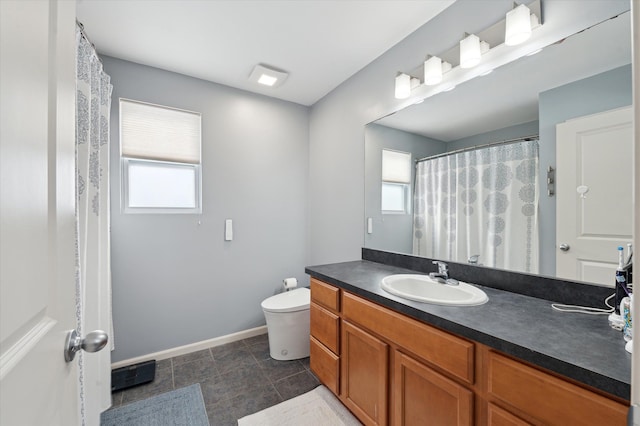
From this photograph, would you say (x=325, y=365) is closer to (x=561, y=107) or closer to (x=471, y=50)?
(x=561, y=107)

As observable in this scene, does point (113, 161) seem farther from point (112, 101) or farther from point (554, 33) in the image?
point (554, 33)

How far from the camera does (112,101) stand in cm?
211

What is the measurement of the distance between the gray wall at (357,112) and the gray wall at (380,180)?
9cm

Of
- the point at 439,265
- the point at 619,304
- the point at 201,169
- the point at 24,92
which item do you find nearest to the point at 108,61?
the point at 201,169

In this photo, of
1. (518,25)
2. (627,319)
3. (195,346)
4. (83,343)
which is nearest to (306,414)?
(195,346)

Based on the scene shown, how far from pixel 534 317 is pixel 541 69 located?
115cm

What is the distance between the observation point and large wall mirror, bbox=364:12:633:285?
42.0 inches

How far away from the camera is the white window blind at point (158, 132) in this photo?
2174 mm

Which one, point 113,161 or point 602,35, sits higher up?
point 602,35

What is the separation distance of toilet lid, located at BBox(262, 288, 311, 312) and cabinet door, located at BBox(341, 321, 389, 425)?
0.69 meters

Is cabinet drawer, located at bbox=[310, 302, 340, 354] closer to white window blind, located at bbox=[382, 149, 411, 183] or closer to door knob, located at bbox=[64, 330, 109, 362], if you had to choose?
white window blind, located at bbox=[382, 149, 411, 183]

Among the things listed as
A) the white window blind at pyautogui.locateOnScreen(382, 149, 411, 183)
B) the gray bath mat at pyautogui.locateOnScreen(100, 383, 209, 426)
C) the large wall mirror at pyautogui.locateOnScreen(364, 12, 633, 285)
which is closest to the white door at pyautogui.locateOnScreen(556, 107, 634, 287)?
the large wall mirror at pyautogui.locateOnScreen(364, 12, 633, 285)

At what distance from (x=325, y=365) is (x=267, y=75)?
2.36 m

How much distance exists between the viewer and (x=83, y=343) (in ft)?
2.08
